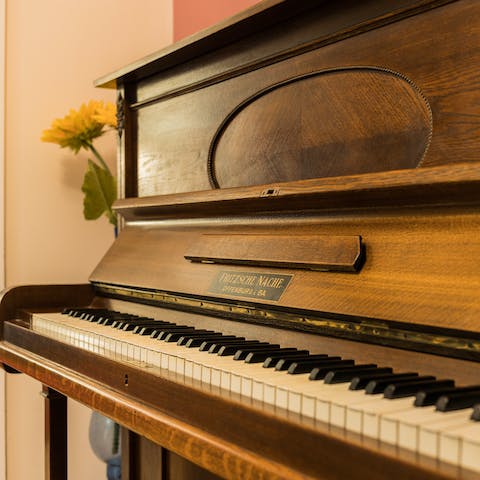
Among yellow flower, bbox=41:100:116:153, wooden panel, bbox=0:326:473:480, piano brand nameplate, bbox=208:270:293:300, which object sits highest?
yellow flower, bbox=41:100:116:153

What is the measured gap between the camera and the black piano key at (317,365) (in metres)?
0.94

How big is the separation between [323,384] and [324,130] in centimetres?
64

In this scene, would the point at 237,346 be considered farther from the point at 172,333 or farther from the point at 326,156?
the point at 326,156

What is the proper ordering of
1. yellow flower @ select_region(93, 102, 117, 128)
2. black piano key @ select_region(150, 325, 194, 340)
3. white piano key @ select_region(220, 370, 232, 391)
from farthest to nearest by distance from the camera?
yellow flower @ select_region(93, 102, 117, 128) → black piano key @ select_region(150, 325, 194, 340) → white piano key @ select_region(220, 370, 232, 391)

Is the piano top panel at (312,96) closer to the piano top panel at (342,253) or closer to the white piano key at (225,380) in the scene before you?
A: the piano top panel at (342,253)

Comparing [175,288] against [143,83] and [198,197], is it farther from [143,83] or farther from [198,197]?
[143,83]

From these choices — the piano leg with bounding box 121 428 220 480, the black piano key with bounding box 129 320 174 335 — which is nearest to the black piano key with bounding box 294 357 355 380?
the black piano key with bounding box 129 320 174 335

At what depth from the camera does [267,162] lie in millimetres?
1521

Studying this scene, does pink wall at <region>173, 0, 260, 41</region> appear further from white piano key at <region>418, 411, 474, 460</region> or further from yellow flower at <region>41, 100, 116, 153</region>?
white piano key at <region>418, 411, 474, 460</region>

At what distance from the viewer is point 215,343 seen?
1.20 m

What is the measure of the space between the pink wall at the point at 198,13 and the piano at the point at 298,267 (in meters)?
0.93

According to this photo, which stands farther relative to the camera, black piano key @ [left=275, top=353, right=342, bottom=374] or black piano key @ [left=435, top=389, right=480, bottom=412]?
black piano key @ [left=275, top=353, right=342, bottom=374]

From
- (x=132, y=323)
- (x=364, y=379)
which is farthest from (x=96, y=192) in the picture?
(x=364, y=379)

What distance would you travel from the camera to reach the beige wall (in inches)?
105
